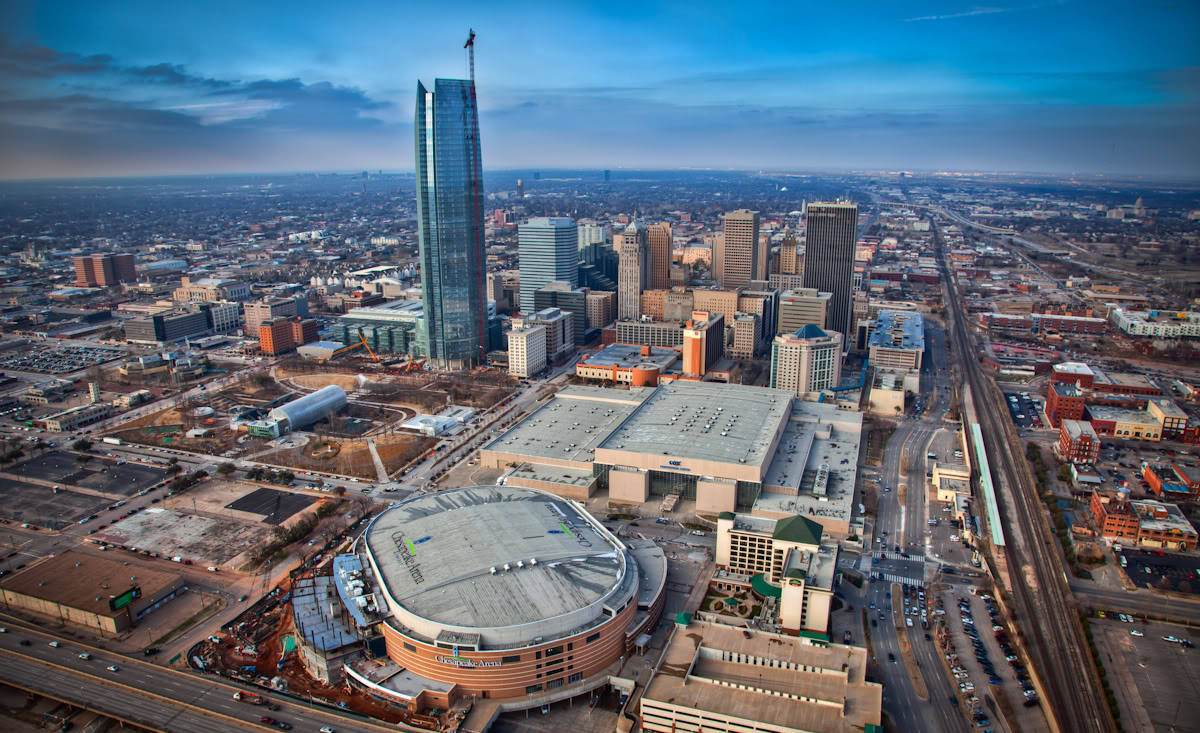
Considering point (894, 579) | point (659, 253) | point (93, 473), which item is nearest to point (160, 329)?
point (93, 473)

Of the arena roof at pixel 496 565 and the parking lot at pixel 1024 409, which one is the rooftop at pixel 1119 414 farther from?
the arena roof at pixel 496 565

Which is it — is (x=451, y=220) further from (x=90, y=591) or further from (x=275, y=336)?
(x=90, y=591)

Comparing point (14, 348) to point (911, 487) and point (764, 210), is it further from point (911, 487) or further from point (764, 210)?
point (764, 210)

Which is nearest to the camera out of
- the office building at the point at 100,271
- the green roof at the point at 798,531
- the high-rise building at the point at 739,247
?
the green roof at the point at 798,531

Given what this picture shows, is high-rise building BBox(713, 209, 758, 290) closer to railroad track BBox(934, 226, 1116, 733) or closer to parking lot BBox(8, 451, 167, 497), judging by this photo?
railroad track BBox(934, 226, 1116, 733)

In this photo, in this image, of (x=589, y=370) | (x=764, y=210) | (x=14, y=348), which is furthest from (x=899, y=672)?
(x=764, y=210)

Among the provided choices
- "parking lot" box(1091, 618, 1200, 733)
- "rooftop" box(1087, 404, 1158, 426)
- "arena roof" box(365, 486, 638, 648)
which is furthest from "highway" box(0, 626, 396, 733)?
"rooftop" box(1087, 404, 1158, 426)

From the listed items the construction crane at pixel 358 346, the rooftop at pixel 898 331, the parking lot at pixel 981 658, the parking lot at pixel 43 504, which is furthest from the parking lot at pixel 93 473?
the rooftop at pixel 898 331
